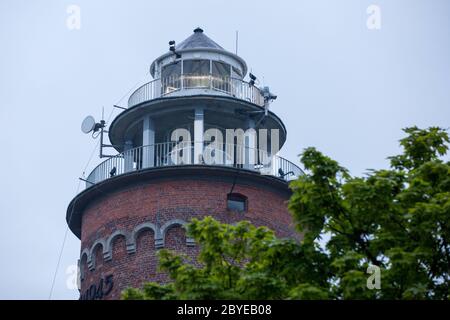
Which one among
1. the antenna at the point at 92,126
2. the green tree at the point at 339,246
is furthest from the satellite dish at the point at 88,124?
the green tree at the point at 339,246

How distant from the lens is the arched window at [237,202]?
138 ft

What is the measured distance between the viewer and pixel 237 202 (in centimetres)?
4234

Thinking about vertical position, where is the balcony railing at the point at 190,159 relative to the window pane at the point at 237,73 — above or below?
below

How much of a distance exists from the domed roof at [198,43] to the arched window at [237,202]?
6006 mm

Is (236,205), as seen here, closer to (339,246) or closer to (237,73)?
(237,73)

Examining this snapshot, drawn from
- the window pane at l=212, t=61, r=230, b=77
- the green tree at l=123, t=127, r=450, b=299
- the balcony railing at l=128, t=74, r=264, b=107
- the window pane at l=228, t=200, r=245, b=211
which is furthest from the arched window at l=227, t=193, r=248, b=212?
the green tree at l=123, t=127, r=450, b=299

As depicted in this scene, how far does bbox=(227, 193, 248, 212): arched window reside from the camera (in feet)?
138

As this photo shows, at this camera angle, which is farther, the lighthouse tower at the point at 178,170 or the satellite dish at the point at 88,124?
the satellite dish at the point at 88,124

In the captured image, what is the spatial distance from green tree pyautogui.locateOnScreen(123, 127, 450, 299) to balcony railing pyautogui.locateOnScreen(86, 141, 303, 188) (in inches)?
571

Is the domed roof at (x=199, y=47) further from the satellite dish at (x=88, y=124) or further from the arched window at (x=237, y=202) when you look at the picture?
the arched window at (x=237, y=202)

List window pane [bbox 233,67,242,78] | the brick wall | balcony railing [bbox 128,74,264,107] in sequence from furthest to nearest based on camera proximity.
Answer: window pane [bbox 233,67,242,78] < balcony railing [bbox 128,74,264,107] < the brick wall

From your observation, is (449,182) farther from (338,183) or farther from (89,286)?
(89,286)

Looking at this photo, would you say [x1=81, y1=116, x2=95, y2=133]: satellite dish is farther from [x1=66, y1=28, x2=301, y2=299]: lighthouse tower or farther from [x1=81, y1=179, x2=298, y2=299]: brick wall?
[x1=81, y1=179, x2=298, y2=299]: brick wall
